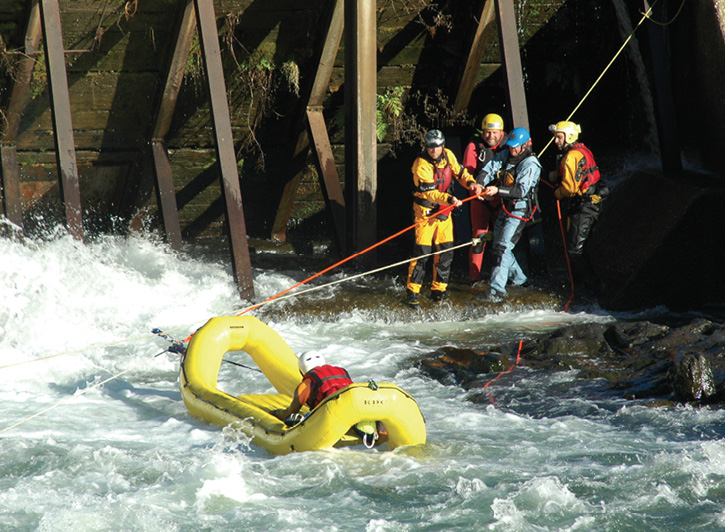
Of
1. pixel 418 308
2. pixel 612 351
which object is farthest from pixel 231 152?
pixel 612 351

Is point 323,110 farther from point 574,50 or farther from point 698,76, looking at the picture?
point 698,76

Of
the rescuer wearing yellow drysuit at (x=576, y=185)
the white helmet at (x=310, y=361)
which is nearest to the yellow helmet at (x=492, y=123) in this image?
the rescuer wearing yellow drysuit at (x=576, y=185)

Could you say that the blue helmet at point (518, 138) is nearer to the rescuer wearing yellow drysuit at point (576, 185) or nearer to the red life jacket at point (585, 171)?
the rescuer wearing yellow drysuit at point (576, 185)

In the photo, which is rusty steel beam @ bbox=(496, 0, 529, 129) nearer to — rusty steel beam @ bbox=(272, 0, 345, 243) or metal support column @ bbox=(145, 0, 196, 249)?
rusty steel beam @ bbox=(272, 0, 345, 243)

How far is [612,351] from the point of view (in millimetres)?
6660

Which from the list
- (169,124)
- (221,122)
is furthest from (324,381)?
(169,124)

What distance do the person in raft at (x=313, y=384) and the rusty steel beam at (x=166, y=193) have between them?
16.6ft

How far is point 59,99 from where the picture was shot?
7.88 metres

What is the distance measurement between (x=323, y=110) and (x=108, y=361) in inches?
172

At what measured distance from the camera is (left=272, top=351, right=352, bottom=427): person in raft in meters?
4.81

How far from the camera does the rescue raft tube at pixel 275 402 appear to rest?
447 cm

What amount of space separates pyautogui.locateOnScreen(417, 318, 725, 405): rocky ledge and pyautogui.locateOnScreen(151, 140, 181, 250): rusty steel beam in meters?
4.19

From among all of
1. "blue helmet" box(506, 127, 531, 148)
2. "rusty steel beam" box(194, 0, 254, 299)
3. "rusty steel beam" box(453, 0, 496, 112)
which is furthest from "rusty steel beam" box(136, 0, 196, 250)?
"blue helmet" box(506, 127, 531, 148)

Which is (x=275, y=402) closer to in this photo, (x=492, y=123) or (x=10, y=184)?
(x=492, y=123)
